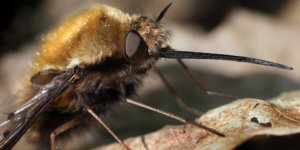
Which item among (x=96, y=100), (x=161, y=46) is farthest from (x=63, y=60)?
(x=161, y=46)

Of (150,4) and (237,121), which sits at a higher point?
(150,4)

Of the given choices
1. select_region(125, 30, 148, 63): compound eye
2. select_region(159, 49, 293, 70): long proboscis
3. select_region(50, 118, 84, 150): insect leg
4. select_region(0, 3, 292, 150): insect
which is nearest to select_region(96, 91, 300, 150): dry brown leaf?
select_region(0, 3, 292, 150): insect

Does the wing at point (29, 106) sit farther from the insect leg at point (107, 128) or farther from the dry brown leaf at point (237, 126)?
the dry brown leaf at point (237, 126)

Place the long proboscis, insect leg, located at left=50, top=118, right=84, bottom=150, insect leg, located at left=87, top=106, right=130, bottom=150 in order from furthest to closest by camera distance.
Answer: insect leg, located at left=50, top=118, right=84, bottom=150, insect leg, located at left=87, top=106, right=130, bottom=150, the long proboscis

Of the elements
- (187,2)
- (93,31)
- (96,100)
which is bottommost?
(96,100)

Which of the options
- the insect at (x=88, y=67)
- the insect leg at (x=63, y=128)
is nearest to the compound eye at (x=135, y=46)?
the insect at (x=88, y=67)

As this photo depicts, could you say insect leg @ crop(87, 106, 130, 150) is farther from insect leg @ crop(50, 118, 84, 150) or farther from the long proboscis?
the long proboscis

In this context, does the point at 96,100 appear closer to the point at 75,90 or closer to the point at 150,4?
the point at 75,90
